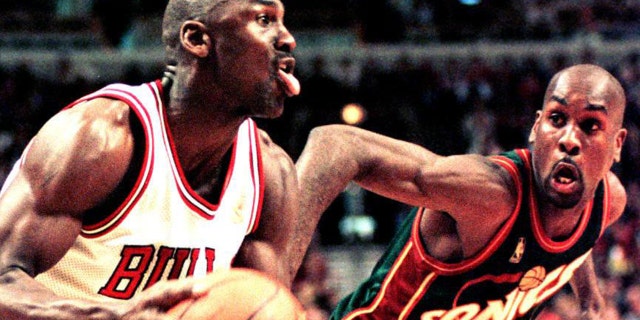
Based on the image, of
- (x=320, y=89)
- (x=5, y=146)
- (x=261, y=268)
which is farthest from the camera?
(x=320, y=89)

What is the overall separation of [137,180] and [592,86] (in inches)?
75.3

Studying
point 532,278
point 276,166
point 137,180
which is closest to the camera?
point 137,180

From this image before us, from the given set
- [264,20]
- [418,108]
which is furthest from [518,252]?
[418,108]

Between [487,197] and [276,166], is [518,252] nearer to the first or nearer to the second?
[487,197]

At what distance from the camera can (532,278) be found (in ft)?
12.6

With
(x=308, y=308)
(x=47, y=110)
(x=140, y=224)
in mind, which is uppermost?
(x=140, y=224)

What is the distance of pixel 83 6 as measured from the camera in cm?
1188

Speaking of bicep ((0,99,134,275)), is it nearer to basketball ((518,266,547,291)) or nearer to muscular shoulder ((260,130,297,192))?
muscular shoulder ((260,130,297,192))

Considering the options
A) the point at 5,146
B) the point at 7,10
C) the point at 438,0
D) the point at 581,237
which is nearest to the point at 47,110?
the point at 5,146

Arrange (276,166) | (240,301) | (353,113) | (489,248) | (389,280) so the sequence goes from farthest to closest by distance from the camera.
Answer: (353,113), (389,280), (489,248), (276,166), (240,301)

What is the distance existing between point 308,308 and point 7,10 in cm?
583

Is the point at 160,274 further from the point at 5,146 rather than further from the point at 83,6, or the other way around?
the point at 83,6

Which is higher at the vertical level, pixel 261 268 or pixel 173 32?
pixel 173 32

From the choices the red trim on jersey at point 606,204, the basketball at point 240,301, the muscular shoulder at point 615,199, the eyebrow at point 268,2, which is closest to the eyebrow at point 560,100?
the red trim on jersey at point 606,204
